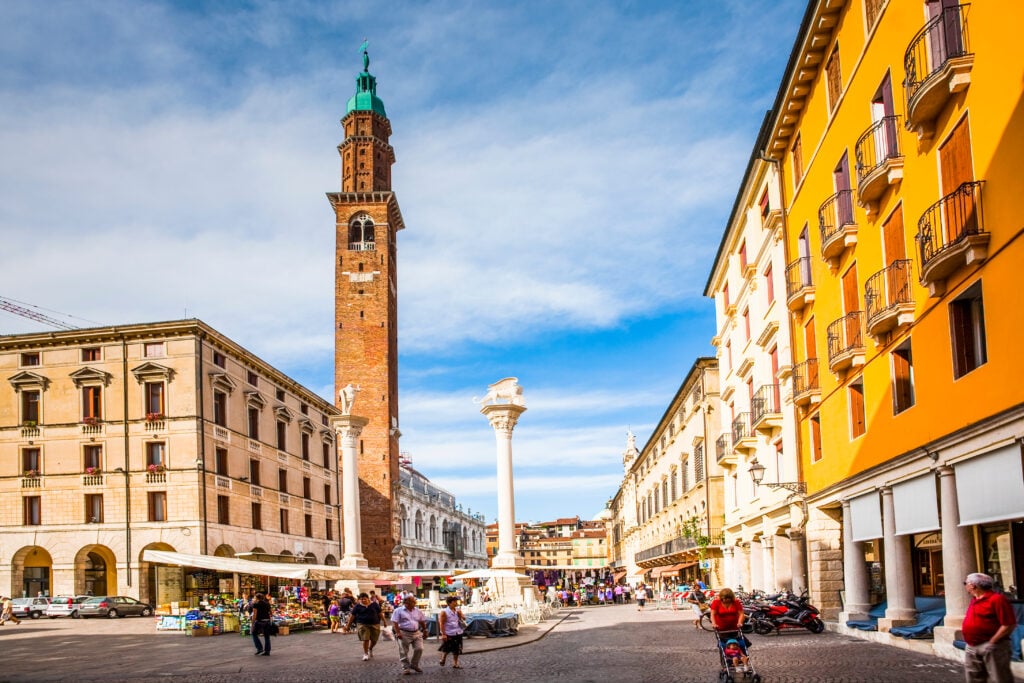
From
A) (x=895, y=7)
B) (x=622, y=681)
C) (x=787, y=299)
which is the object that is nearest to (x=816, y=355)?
(x=787, y=299)

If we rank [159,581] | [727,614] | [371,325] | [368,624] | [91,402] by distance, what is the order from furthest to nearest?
1. [371,325]
2. [91,402]
3. [159,581]
4. [368,624]
5. [727,614]

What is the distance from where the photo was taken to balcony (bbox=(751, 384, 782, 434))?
95.7 ft

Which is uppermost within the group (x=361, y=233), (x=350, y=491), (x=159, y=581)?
(x=361, y=233)

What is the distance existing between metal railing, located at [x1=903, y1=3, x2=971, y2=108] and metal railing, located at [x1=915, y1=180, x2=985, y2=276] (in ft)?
5.96

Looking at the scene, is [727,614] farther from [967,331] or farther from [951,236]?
[951,236]

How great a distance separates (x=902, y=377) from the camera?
18578mm

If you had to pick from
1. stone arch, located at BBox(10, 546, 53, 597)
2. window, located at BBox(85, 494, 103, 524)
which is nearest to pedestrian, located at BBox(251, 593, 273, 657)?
window, located at BBox(85, 494, 103, 524)

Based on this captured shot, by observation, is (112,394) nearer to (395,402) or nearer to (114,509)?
(114,509)

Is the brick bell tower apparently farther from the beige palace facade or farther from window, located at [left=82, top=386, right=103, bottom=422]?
window, located at [left=82, top=386, right=103, bottom=422]

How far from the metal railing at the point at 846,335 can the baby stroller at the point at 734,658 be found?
8.70 meters

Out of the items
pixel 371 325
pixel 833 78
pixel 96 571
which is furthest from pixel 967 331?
pixel 371 325

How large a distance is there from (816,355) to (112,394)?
34.3 m

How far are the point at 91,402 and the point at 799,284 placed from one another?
3491 centimetres

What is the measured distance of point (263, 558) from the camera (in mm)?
50188
